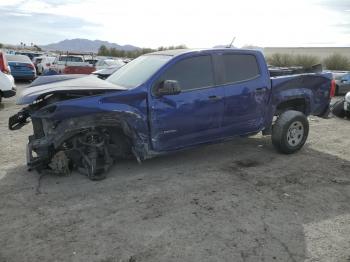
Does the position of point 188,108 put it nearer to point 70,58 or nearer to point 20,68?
point 20,68

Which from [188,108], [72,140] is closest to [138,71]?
[188,108]

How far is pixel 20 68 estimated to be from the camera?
67.7 feet

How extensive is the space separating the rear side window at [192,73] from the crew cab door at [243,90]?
7.6 inches

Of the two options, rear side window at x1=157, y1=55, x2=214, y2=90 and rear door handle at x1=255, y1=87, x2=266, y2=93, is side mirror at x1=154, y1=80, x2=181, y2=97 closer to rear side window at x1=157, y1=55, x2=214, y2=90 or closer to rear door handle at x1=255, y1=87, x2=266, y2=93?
rear side window at x1=157, y1=55, x2=214, y2=90

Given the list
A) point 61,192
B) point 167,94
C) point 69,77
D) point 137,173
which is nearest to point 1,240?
point 61,192

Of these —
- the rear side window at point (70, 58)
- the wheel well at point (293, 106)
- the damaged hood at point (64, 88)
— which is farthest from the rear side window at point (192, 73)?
the rear side window at point (70, 58)

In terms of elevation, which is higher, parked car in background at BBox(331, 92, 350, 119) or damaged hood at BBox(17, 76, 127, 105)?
damaged hood at BBox(17, 76, 127, 105)

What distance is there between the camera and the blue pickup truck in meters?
5.52

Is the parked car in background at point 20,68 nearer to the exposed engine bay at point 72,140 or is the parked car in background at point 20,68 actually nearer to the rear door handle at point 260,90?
the exposed engine bay at point 72,140

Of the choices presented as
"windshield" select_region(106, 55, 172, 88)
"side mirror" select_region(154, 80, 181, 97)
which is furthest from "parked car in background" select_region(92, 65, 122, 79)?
"side mirror" select_region(154, 80, 181, 97)

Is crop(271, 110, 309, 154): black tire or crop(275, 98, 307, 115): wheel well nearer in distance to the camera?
crop(271, 110, 309, 154): black tire

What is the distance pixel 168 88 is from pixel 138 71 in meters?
0.93

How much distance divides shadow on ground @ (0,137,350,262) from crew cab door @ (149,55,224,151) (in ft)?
1.69

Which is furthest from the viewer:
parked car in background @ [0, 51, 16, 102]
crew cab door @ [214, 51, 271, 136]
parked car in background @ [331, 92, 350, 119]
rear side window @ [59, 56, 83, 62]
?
rear side window @ [59, 56, 83, 62]
